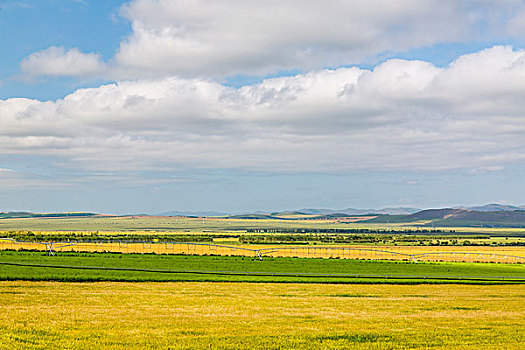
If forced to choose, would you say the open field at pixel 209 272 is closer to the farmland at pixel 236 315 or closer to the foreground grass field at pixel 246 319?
the farmland at pixel 236 315

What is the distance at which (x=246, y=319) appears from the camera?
2406 centimetres

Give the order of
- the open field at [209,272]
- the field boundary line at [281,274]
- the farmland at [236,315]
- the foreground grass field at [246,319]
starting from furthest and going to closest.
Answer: the field boundary line at [281,274] → the open field at [209,272] → the farmland at [236,315] → the foreground grass field at [246,319]

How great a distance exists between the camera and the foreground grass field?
19016 millimetres

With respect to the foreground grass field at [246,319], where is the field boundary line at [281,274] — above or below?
below

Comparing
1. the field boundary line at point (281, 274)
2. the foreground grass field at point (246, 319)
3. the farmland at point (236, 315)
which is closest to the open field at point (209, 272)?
the field boundary line at point (281, 274)

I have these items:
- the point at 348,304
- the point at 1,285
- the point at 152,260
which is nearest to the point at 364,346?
the point at 348,304

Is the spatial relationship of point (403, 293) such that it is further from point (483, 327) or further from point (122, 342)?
point (122, 342)

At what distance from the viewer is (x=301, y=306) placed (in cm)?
2955

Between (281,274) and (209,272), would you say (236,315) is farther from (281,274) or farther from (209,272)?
(209,272)

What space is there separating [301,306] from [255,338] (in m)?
10.2

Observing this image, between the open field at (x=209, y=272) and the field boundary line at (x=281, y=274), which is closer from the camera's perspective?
the open field at (x=209, y=272)

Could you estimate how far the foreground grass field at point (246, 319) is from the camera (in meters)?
19.0

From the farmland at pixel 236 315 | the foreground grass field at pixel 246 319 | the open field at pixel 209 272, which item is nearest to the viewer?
the foreground grass field at pixel 246 319

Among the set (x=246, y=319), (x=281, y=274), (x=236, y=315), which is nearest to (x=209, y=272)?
(x=281, y=274)
